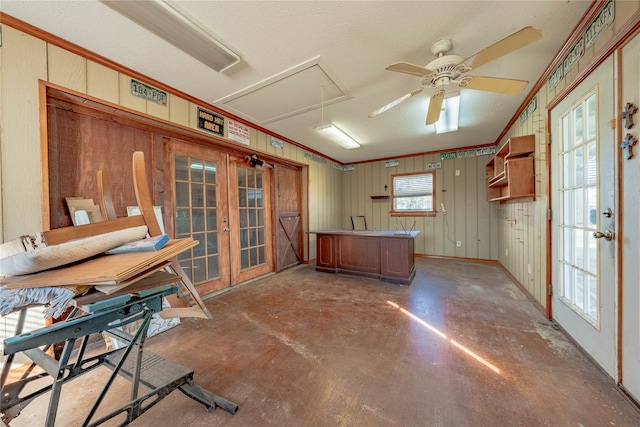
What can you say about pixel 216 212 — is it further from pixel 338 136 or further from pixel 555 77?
pixel 555 77

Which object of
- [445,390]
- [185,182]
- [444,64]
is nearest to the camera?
[445,390]

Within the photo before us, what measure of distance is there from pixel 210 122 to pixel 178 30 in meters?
1.33

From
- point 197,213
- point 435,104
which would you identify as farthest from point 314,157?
point 435,104

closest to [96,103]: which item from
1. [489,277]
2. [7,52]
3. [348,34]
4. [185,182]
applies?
[7,52]

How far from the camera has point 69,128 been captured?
202cm

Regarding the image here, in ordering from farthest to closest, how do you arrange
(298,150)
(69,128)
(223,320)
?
1. (298,150)
2. (223,320)
3. (69,128)

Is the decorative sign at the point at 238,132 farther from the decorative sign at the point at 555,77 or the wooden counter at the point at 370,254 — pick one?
the decorative sign at the point at 555,77

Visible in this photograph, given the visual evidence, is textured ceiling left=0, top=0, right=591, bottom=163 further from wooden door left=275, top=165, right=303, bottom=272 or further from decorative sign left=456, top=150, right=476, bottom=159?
decorative sign left=456, top=150, right=476, bottom=159

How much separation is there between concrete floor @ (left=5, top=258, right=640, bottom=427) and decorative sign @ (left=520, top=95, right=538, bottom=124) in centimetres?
235

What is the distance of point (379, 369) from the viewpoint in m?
1.70

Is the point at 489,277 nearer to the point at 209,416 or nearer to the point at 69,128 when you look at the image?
the point at 209,416

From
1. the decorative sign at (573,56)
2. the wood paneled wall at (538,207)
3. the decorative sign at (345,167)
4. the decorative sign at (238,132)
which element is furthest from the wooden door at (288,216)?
the decorative sign at (573,56)

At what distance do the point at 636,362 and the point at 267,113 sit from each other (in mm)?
3942

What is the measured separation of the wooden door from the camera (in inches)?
176
